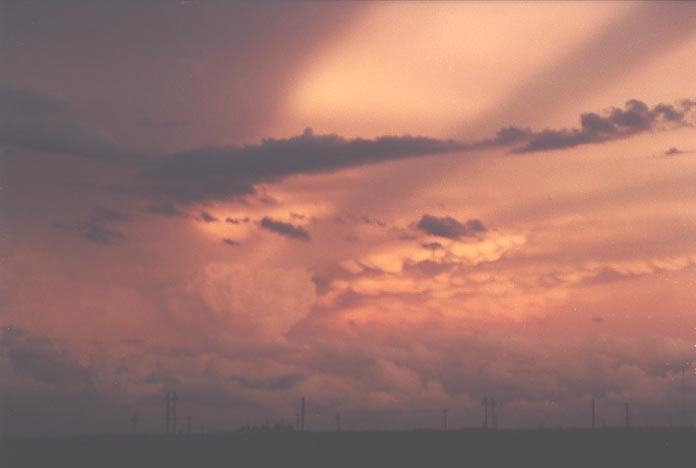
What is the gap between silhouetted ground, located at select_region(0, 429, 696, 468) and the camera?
97.8 m

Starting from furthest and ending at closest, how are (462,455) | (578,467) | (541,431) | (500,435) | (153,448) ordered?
(541,431) < (500,435) < (153,448) < (462,455) < (578,467)

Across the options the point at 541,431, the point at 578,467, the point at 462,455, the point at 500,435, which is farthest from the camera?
the point at 541,431

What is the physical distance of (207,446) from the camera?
114375mm

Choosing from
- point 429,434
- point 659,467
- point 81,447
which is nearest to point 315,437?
point 429,434

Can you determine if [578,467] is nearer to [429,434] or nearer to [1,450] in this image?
[429,434]

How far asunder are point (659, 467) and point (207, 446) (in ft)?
157

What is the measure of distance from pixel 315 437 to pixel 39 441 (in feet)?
113

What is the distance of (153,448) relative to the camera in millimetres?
113250

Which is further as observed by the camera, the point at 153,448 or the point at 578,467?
the point at 153,448

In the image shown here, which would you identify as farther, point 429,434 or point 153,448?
point 429,434

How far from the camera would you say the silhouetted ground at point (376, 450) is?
97750 millimetres

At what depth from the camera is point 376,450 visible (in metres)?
109

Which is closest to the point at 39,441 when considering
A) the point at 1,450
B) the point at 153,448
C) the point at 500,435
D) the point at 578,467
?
the point at 1,450

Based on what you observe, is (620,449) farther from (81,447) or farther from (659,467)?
(81,447)
